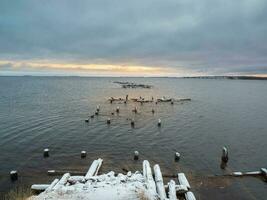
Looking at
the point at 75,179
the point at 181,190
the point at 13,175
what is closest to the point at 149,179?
the point at 181,190

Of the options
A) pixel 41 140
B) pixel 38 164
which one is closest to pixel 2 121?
pixel 41 140

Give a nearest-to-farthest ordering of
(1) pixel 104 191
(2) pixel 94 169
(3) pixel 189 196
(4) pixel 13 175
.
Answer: (1) pixel 104 191
(3) pixel 189 196
(4) pixel 13 175
(2) pixel 94 169

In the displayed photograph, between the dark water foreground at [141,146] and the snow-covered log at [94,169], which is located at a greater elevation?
the snow-covered log at [94,169]

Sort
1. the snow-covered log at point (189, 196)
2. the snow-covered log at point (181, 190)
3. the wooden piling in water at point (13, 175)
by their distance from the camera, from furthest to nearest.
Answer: the wooden piling in water at point (13, 175) → the snow-covered log at point (181, 190) → the snow-covered log at point (189, 196)

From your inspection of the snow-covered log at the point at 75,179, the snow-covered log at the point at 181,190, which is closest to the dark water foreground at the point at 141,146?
the snow-covered log at the point at 181,190

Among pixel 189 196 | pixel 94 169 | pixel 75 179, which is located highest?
pixel 75 179

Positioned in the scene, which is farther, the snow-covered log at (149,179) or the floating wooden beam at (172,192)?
the snow-covered log at (149,179)

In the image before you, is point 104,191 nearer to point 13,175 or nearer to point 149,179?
point 149,179

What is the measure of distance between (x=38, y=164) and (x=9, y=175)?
2.38 m

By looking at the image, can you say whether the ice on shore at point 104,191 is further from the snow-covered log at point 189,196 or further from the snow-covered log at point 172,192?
the snow-covered log at point 189,196

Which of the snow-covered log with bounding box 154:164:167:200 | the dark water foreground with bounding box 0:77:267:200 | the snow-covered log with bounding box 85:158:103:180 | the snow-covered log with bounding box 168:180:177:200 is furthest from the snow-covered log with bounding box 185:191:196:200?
the snow-covered log with bounding box 85:158:103:180

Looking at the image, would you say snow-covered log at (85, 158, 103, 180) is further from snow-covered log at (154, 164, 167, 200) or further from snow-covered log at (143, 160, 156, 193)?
snow-covered log at (154, 164, 167, 200)

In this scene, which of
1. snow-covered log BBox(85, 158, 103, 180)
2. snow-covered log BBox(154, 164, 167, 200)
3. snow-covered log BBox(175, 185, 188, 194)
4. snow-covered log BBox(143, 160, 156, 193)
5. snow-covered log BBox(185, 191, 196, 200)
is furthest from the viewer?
snow-covered log BBox(85, 158, 103, 180)

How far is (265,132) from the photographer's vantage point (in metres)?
30.2
